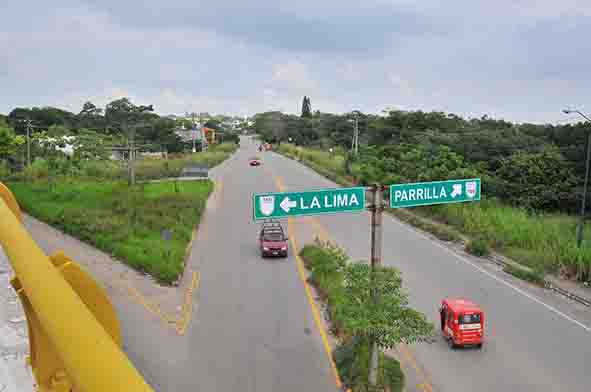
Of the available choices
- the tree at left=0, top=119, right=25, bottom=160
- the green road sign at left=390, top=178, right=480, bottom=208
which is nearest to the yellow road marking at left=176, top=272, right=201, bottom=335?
the green road sign at left=390, top=178, right=480, bottom=208

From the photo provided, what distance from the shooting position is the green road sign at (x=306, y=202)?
9281 millimetres

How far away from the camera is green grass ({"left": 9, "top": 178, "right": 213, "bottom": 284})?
25516mm

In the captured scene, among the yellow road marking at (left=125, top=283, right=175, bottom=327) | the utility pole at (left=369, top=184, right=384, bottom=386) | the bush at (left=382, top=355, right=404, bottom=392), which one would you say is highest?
the utility pole at (left=369, top=184, right=384, bottom=386)

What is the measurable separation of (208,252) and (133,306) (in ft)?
30.0

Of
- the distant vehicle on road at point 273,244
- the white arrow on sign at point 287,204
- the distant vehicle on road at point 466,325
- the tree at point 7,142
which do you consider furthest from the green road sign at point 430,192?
the tree at point 7,142

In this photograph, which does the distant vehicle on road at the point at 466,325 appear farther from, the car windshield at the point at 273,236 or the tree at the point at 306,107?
the tree at the point at 306,107

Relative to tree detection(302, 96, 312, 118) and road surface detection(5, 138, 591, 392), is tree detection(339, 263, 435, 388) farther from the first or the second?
tree detection(302, 96, 312, 118)

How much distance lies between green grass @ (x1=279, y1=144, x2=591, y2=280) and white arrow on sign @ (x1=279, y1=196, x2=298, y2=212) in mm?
18565

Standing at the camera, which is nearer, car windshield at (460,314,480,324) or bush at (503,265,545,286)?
car windshield at (460,314,480,324)

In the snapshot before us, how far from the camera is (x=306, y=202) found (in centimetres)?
958

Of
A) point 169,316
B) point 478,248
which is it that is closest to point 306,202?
point 169,316

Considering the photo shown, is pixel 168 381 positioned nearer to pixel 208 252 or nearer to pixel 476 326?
pixel 476 326

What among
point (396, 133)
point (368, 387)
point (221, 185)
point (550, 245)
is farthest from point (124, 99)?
point (368, 387)

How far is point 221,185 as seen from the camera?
5584 cm
